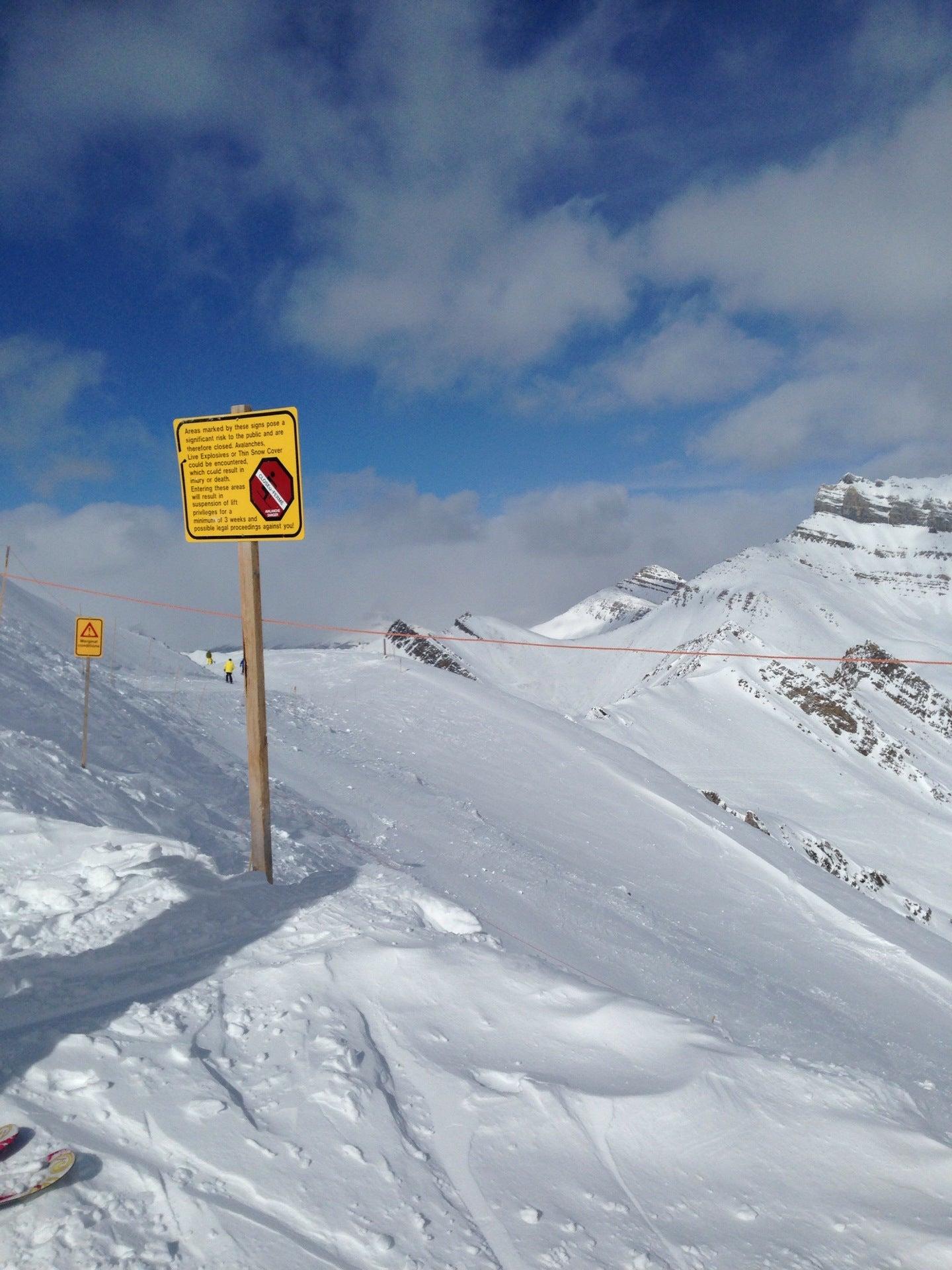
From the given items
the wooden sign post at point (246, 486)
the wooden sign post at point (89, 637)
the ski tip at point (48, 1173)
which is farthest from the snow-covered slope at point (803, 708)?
the ski tip at point (48, 1173)

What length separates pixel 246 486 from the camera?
5.79m

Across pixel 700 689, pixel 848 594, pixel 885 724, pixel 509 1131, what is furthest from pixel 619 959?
pixel 848 594

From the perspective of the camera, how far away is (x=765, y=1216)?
312 centimetres

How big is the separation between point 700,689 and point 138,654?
3688 centimetres

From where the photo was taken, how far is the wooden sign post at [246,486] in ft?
18.5

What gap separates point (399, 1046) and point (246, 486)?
160 inches

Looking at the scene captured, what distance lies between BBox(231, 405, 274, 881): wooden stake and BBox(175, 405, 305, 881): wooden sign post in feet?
0.04

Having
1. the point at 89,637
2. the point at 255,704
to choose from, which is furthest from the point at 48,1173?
the point at 89,637

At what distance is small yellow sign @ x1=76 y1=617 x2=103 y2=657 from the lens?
10.7 m

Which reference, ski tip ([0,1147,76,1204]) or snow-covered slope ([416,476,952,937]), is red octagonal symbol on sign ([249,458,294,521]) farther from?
snow-covered slope ([416,476,952,937])

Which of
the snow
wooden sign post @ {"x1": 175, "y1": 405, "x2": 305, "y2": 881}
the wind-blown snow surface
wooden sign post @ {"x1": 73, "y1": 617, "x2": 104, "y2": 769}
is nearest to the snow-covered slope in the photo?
the snow

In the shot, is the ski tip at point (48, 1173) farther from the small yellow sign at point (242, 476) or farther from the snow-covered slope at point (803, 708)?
the snow-covered slope at point (803, 708)

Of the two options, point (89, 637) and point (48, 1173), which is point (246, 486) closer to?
point (48, 1173)

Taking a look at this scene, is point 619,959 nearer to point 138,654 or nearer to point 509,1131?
point 509,1131
